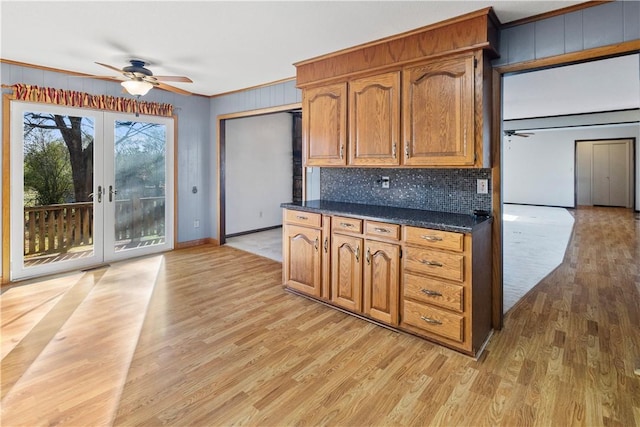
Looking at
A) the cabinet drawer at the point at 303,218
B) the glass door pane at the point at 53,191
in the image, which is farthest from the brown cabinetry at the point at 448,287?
the glass door pane at the point at 53,191

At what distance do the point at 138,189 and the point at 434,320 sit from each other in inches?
168

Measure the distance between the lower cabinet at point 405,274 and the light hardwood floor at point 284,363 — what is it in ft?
0.44

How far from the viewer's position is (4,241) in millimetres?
3744

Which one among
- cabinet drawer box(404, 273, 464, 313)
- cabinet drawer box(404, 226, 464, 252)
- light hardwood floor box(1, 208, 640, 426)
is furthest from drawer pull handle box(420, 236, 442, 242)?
light hardwood floor box(1, 208, 640, 426)

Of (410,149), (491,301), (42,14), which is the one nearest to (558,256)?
(491,301)

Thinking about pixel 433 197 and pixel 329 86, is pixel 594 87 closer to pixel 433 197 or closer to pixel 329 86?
pixel 433 197

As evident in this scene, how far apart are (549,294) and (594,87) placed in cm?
346

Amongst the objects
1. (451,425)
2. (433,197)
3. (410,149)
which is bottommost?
(451,425)

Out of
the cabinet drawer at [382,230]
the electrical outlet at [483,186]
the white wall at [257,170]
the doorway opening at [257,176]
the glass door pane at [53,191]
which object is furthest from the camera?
the white wall at [257,170]

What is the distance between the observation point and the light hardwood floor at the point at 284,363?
1804mm

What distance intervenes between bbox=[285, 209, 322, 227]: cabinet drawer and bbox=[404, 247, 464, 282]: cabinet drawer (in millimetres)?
926

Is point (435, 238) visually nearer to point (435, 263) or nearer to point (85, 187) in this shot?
point (435, 263)

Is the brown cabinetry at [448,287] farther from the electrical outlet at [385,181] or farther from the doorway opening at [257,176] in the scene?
the doorway opening at [257,176]

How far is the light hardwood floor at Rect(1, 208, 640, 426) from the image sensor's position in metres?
1.80
